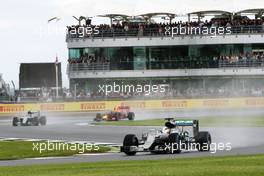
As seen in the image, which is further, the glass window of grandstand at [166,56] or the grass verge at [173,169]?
the glass window of grandstand at [166,56]

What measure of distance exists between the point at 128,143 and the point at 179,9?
44.1 m

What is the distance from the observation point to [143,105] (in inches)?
2345

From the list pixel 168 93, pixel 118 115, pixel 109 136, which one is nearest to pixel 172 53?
pixel 168 93

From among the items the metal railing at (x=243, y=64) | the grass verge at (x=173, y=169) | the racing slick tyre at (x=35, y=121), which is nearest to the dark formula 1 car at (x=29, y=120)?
the racing slick tyre at (x=35, y=121)

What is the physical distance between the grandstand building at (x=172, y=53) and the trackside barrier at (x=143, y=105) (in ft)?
11.6

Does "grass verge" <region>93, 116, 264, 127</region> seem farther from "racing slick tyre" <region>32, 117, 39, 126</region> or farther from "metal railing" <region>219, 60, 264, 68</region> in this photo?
"metal railing" <region>219, 60, 264, 68</region>

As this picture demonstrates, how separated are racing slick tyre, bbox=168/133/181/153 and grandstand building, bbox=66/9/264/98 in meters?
39.7

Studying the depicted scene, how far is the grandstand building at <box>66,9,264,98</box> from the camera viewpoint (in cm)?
6450

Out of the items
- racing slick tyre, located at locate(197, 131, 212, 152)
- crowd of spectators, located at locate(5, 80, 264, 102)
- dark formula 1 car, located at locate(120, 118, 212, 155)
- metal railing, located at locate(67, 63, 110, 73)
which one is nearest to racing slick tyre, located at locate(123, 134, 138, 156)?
dark formula 1 car, located at locate(120, 118, 212, 155)

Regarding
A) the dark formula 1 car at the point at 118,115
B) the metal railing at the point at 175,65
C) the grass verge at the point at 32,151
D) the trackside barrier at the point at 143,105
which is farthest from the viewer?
the metal railing at the point at 175,65

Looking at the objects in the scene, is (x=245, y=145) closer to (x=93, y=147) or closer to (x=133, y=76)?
(x=93, y=147)

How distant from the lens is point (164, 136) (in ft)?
77.8

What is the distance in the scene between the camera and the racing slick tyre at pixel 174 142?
76.9 feet

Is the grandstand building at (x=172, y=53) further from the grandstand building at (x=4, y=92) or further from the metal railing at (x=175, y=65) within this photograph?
the grandstand building at (x=4, y=92)
